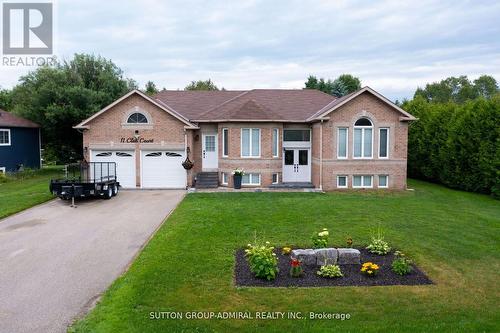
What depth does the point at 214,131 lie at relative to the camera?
23.4 meters

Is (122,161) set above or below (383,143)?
below

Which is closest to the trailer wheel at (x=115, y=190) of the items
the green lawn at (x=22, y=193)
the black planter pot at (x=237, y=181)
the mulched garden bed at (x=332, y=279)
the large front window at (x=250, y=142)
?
the green lawn at (x=22, y=193)

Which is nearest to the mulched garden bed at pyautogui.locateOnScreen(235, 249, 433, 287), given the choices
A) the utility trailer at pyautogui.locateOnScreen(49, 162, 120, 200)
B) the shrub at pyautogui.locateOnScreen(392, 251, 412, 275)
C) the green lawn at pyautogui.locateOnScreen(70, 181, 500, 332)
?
the shrub at pyautogui.locateOnScreen(392, 251, 412, 275)

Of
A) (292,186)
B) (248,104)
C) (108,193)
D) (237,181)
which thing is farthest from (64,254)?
(248,104)

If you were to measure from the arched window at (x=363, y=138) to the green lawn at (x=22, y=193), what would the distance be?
573 inches

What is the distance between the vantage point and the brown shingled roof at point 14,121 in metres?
29.1

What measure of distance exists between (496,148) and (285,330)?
17420mm

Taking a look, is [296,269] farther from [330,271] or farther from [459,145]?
[459,145]

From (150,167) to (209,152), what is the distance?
3.24 metres

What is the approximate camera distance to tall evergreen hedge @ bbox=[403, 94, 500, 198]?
800 inches

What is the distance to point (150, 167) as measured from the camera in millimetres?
22625

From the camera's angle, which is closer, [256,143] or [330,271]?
[330,271]

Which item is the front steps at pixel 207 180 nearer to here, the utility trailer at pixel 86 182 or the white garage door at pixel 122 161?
the white garage door at pixel 122 161

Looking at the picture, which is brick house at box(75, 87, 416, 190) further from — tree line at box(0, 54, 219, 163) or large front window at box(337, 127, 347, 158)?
tree line at box(0, 54, 219, 163)
